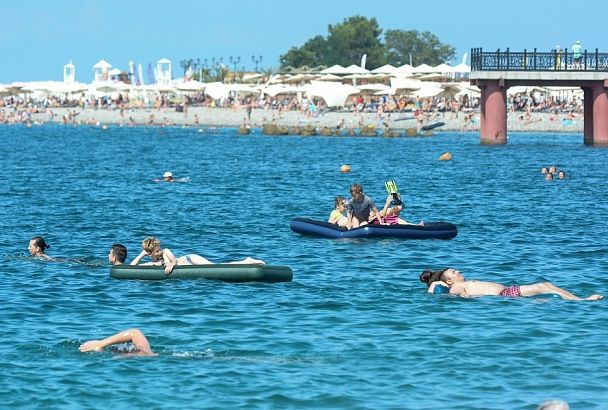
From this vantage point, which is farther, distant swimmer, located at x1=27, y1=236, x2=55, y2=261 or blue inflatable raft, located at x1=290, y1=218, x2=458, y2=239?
blue inflatable raft, located at x1=290, y1=218, x2=458, y2=239

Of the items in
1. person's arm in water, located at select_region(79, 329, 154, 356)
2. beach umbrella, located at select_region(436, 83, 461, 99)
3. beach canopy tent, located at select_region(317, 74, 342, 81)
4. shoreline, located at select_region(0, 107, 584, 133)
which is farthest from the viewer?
beach canopy tent, located at select_region(317, 74, 342, 81)

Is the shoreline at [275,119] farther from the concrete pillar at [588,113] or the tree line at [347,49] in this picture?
the tree line at [347,49]

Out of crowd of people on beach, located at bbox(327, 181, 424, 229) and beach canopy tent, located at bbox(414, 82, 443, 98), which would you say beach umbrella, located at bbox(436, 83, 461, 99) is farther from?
crowd of people on beach, located at bbox(327, 181, 424, 229)

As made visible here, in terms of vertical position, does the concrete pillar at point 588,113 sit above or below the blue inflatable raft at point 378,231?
above

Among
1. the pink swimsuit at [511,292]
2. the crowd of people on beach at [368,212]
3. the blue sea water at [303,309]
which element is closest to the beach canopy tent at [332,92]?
the blue sea water at [303,309]

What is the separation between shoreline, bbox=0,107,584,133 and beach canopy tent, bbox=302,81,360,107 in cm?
172

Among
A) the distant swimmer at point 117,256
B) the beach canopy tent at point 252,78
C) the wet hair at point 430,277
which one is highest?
the beach canopy tent at point 252,78

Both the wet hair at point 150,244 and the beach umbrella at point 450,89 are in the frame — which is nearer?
the wet hair at point 150,244

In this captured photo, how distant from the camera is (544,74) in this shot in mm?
61438

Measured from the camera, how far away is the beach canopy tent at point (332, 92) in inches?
3720

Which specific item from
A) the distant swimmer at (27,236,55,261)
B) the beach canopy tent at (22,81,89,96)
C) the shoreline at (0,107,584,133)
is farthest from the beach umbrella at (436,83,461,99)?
the distant swimmer at (27,236,55,261)

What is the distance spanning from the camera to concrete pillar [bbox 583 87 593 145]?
65069 millimetres

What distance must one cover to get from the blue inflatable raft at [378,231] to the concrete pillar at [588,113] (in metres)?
40.4

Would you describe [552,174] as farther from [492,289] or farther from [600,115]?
[492,289]
